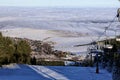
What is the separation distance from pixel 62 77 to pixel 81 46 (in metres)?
31.5

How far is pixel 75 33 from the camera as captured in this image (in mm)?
67062

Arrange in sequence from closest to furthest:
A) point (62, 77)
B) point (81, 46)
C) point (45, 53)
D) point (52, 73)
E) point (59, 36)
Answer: point (62, 77)
point (52, 73)
point (45, 53)
point (81, 46)
point (59, 36)

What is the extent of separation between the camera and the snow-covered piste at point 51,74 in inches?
632

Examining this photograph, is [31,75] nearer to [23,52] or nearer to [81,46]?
[23,52]

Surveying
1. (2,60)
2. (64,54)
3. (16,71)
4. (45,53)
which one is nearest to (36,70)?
(16,71)

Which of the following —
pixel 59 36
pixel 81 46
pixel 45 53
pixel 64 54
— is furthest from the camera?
A: pixel 59 36

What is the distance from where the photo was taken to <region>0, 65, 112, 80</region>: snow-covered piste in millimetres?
16062

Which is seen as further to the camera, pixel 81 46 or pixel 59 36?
pixel 59 36

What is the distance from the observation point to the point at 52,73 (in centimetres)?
1745

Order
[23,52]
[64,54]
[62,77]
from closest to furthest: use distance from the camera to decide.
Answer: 1. [62,77]
2. [23,52]
3. [64,54]

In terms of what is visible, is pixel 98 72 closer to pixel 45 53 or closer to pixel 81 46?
pixel 45 53

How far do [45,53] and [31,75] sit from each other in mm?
28034

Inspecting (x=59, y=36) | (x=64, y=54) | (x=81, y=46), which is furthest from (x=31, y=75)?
(x=59, y=36)

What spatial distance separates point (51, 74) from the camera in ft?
56.2
